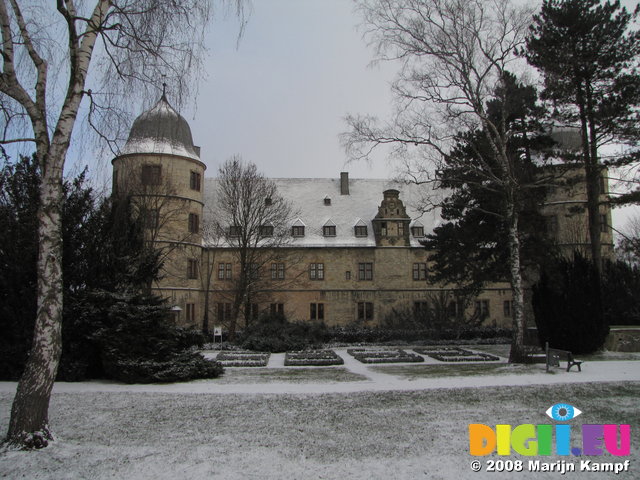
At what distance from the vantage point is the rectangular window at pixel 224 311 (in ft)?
105

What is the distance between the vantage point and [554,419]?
8.15 metres

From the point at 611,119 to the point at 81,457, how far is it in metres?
19.8

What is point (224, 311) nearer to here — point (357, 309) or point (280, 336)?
point (357, 309)

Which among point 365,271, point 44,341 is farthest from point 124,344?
point 365,271

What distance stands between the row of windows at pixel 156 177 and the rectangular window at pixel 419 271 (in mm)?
15578

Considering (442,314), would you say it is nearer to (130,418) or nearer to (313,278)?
(313,278)

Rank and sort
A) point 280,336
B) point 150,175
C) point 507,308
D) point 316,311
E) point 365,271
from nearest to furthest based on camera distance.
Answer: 1. point 280,336
2. point 150,175
3. point 316,311
4. point 365,271
5. point 507,308

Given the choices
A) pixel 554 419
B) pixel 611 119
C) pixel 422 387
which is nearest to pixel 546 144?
pixel 611 119

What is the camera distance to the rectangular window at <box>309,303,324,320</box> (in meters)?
33.2

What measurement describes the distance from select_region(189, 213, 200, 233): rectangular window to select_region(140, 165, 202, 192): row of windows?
1.70 metres

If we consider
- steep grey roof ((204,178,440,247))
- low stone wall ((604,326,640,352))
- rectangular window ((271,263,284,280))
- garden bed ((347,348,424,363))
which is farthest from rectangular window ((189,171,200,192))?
low stone wall ((604,326,640,352))

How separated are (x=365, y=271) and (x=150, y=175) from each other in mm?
15553

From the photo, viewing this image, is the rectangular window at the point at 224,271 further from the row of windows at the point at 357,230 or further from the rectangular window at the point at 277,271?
the row of windows at the point at 357,230

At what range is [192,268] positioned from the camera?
102 feet
